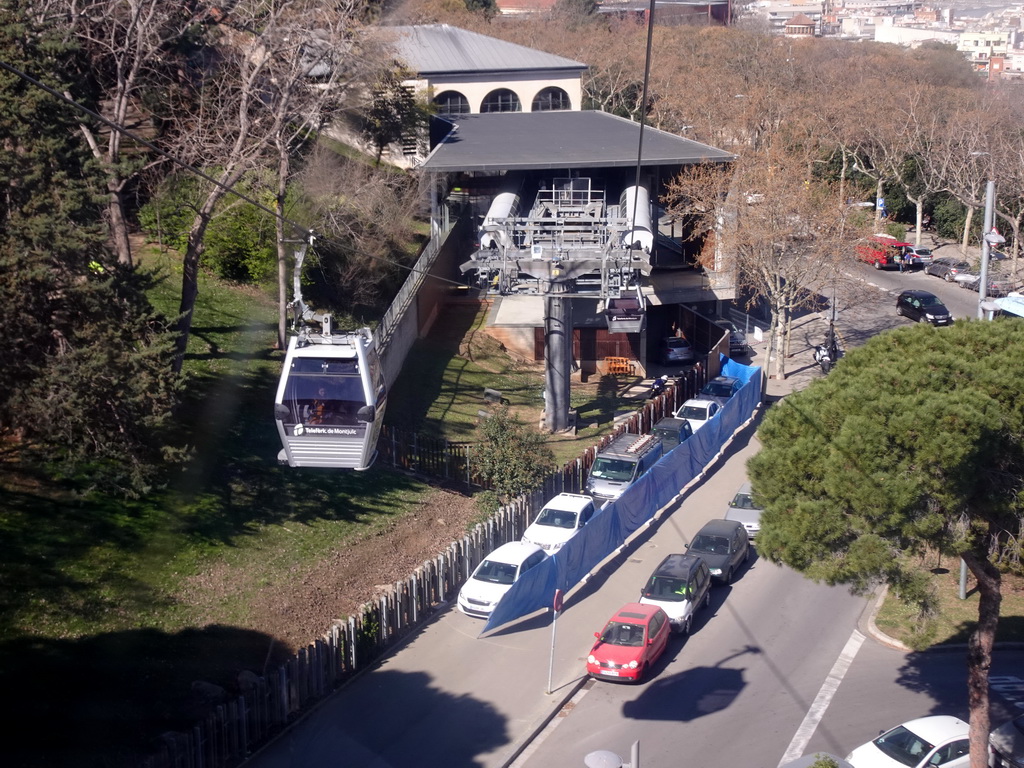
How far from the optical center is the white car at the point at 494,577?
19.6 meters

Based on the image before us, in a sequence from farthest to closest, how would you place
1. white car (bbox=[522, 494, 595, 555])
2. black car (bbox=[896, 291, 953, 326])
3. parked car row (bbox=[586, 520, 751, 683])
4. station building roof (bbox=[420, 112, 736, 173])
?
1. black car (bbox=[896, 291, 953, 326])
2. station building roof (bbox=[420, 112, 736, 173])
3. white car (bbox=[522, 494, 595, 555])
4. parked car row (bbox=[586, 520, 751, 683])

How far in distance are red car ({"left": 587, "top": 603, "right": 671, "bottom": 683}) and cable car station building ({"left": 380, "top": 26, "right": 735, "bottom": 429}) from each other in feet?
30.1

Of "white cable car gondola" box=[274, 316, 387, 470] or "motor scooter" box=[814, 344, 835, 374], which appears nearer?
"white cable car gondola" box=[274, 316, 387, 470]

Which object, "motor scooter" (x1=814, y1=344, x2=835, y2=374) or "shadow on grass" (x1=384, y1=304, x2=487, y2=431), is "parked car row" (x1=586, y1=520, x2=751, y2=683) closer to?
"shadow on grass" (x1=384, y1=304, x2=487, y2=431)

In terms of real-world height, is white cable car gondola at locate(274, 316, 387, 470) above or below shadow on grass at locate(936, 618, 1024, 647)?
above

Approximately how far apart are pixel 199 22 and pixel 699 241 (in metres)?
24.9

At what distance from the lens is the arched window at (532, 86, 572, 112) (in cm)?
5566

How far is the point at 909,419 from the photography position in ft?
40.5

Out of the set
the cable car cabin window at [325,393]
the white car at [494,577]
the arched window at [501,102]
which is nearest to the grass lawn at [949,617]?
the white car at [494,577]

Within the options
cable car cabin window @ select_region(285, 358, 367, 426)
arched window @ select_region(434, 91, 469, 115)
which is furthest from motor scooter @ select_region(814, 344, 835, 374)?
cable car cabin window @ select_region(285, 358, 367, 426)

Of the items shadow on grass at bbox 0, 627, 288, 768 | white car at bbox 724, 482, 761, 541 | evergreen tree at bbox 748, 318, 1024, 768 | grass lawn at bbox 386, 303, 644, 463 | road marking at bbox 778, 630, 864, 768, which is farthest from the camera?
grass lawn at bbox 386, 303, 644, 463

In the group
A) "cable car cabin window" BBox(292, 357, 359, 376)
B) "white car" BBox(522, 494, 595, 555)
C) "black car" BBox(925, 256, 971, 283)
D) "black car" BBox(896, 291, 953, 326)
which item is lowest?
"white car" BBox(522, 494, 595, 555)

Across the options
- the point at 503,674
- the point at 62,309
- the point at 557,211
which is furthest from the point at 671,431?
the point at 62,309

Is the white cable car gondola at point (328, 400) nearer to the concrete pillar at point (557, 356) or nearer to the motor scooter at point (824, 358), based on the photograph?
the concrete pillar at point (557, 356)
